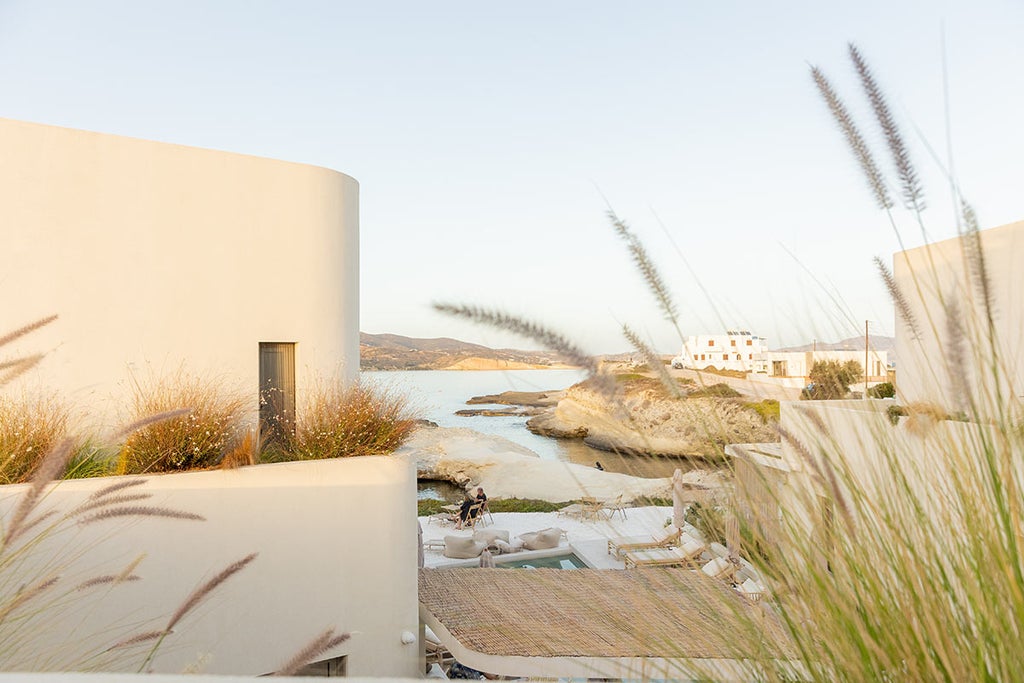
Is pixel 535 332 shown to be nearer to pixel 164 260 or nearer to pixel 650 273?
pixel 650 273

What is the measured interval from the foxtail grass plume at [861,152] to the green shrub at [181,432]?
468 cm

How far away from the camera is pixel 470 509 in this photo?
14.6 meters

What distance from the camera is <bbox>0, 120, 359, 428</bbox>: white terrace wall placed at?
5.39m

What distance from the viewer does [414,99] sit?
42.4 ft

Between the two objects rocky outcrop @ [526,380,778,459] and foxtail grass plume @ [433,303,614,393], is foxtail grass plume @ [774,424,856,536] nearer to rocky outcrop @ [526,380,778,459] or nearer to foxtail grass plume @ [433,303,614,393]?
rocky outcrop @ [526,380,778,459]

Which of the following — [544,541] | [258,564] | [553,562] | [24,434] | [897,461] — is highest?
[897,461]

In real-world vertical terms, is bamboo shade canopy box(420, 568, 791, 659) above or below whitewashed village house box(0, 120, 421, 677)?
below

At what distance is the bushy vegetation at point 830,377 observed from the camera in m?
1.32

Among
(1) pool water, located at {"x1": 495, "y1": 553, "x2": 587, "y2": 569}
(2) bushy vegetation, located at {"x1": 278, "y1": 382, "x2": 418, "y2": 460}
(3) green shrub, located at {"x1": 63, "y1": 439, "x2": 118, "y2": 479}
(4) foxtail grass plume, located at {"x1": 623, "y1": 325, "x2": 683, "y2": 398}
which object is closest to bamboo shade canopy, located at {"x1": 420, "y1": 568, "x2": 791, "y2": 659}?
(4) foxtail grass plume, located at {"x1": 623, "y1": 325, "x2": 683, "y2": 398}

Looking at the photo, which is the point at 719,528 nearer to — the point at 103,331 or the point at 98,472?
the point at 98,472

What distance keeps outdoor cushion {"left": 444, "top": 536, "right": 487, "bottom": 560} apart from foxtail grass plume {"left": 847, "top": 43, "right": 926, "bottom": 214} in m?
11.1

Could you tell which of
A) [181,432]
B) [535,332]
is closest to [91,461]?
[181,432]

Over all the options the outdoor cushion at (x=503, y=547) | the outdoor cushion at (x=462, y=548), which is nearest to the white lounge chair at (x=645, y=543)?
the outdoor cushion at (x=503, y=547)

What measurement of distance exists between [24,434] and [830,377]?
5.27 metres
